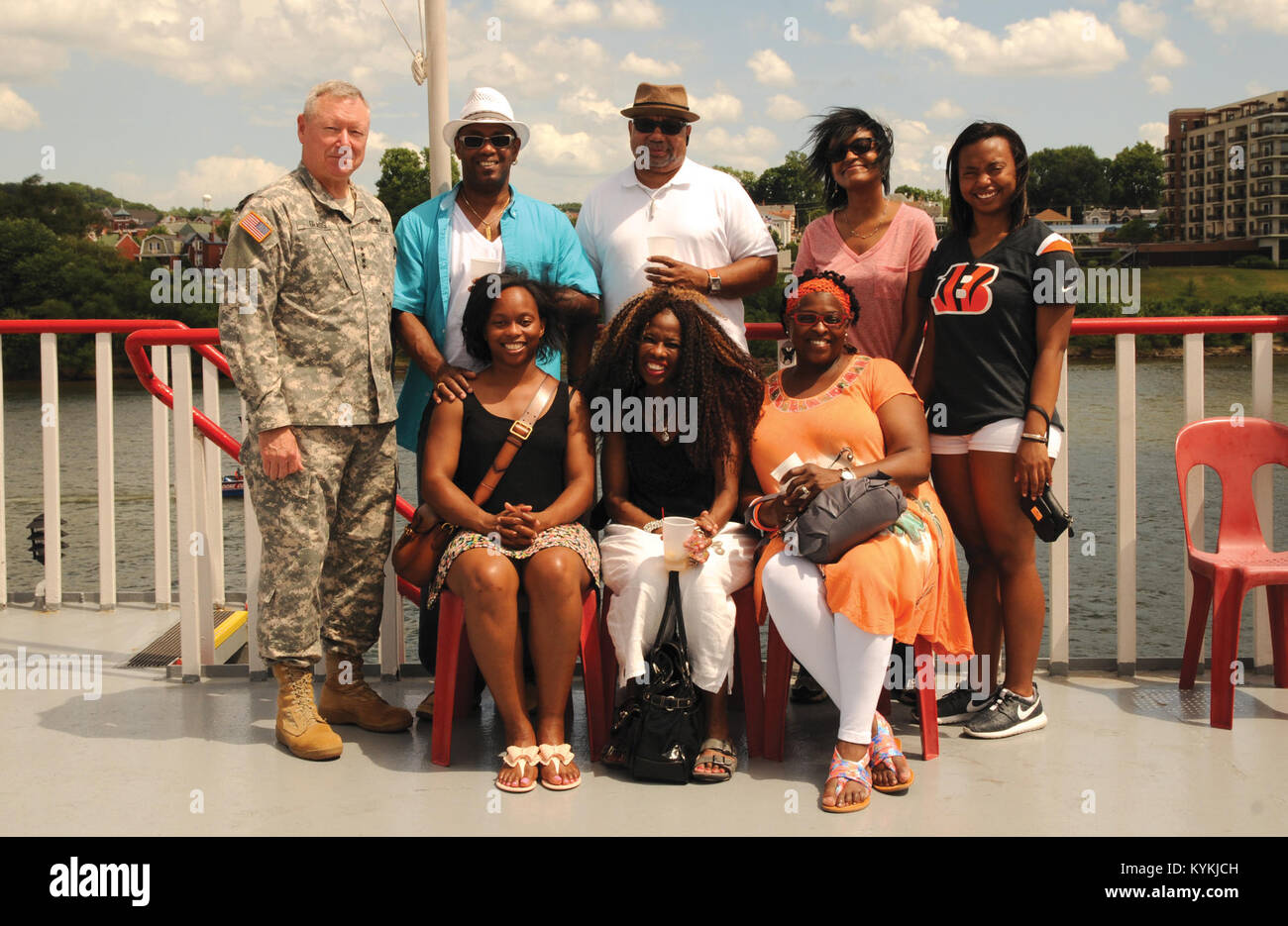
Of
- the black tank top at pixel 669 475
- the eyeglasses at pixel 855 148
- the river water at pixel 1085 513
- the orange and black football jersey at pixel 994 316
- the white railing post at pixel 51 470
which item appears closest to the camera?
the orange and black football jersey at pixel 994 316

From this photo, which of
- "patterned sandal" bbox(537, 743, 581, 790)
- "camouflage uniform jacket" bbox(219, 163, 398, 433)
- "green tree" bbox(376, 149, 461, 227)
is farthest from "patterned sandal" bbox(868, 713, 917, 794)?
"green tree" bbox(376, 149, 461, 227)

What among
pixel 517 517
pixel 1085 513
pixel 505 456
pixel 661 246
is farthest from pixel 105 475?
pixel 1085 513

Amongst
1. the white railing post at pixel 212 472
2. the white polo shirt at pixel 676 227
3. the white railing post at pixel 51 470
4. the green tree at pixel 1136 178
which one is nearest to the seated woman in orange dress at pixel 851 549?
the white polo shirt at pixel 676 227

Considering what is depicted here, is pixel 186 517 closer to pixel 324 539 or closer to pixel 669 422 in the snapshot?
pixel 324 539

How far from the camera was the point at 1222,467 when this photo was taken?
3826 mm

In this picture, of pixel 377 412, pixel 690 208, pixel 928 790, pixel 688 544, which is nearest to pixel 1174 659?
pixel 928 790

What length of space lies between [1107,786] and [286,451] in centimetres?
238

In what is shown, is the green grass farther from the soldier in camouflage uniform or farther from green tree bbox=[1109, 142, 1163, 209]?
the soldier in camouflage uniform

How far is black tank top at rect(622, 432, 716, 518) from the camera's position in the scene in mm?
3471

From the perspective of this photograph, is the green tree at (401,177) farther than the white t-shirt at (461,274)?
Yes

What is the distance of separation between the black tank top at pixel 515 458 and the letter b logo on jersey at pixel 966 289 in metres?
1.20

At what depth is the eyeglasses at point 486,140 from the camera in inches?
140

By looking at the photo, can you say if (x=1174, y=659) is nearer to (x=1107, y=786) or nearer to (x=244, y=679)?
(x=1107, y=786)

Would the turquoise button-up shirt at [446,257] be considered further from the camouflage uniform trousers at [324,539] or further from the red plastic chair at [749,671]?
the red plastic chair at [749,671]
